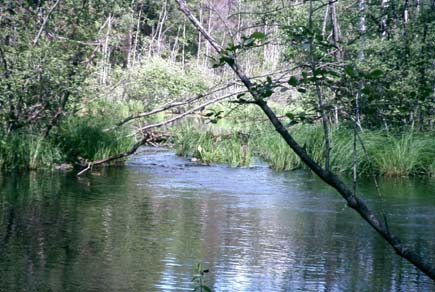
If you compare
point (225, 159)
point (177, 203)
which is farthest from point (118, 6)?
point (177, 203)

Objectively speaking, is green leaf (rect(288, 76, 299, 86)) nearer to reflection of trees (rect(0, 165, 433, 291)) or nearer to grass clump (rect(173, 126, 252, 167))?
reflection of trees (rect(0, 165, 433, 291))

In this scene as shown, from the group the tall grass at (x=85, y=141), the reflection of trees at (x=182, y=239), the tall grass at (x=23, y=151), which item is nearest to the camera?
the reflection of trees at (x=182, y=239)

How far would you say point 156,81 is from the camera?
778 inches

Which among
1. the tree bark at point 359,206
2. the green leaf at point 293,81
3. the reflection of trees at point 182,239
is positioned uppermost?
the green leaf at point 293,81

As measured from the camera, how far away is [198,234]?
365 inches

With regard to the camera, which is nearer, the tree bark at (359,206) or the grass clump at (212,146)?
the tree bark at (359,206)

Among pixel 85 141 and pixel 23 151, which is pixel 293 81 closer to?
pixel 23 151

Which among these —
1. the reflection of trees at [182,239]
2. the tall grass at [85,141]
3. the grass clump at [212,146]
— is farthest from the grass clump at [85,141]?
the grass clump at [212,146]

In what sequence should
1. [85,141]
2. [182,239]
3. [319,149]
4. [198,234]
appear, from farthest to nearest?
[319,149] < [85,141] < [198,234] < [182,239]

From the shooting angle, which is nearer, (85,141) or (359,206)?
(359,206)

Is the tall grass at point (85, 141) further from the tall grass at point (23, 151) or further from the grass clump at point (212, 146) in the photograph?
the grass clump at point (212, 146)

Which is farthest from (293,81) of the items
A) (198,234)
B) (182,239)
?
(198,234)

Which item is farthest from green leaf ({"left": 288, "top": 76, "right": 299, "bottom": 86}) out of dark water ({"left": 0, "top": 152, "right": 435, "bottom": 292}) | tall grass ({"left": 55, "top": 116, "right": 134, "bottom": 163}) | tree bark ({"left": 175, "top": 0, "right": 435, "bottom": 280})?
tall grass ({"left": 55, "top": 116, "right": 134, "bottom": 163})

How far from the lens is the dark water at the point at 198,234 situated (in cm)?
712
